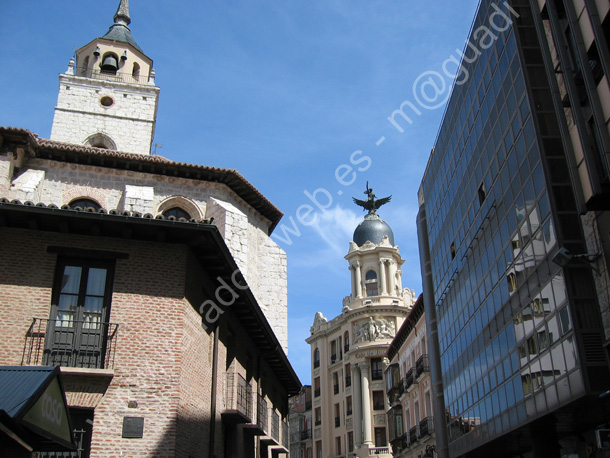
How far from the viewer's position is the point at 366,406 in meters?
54.4

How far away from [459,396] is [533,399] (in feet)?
24.3

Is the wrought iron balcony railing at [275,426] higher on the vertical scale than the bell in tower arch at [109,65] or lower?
lower

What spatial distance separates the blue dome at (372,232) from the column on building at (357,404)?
12063 millimetres

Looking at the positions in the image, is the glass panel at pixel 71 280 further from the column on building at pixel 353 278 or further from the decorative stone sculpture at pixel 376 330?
the column on building at pixel 353 278

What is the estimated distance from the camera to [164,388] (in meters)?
12.1

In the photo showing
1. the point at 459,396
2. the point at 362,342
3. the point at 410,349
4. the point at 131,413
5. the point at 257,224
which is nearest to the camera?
the point at 131,413

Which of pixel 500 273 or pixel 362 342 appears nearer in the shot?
pixel 500 273

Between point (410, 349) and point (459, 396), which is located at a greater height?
point (410, 349)

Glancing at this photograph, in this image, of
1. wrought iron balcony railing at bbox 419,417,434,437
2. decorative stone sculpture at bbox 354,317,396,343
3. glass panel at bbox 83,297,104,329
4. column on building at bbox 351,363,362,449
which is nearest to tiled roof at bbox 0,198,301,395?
glass panel at bbox 83,297,104,329

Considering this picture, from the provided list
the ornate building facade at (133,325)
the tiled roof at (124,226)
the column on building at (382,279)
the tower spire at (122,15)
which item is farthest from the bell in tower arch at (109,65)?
the column on building at (382,279)

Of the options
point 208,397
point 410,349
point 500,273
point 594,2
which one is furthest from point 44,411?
point 410,349

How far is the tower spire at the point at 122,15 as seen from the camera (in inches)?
1745

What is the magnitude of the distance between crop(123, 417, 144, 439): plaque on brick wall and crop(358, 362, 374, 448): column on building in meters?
44.0

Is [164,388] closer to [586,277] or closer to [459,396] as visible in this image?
[586,277]
